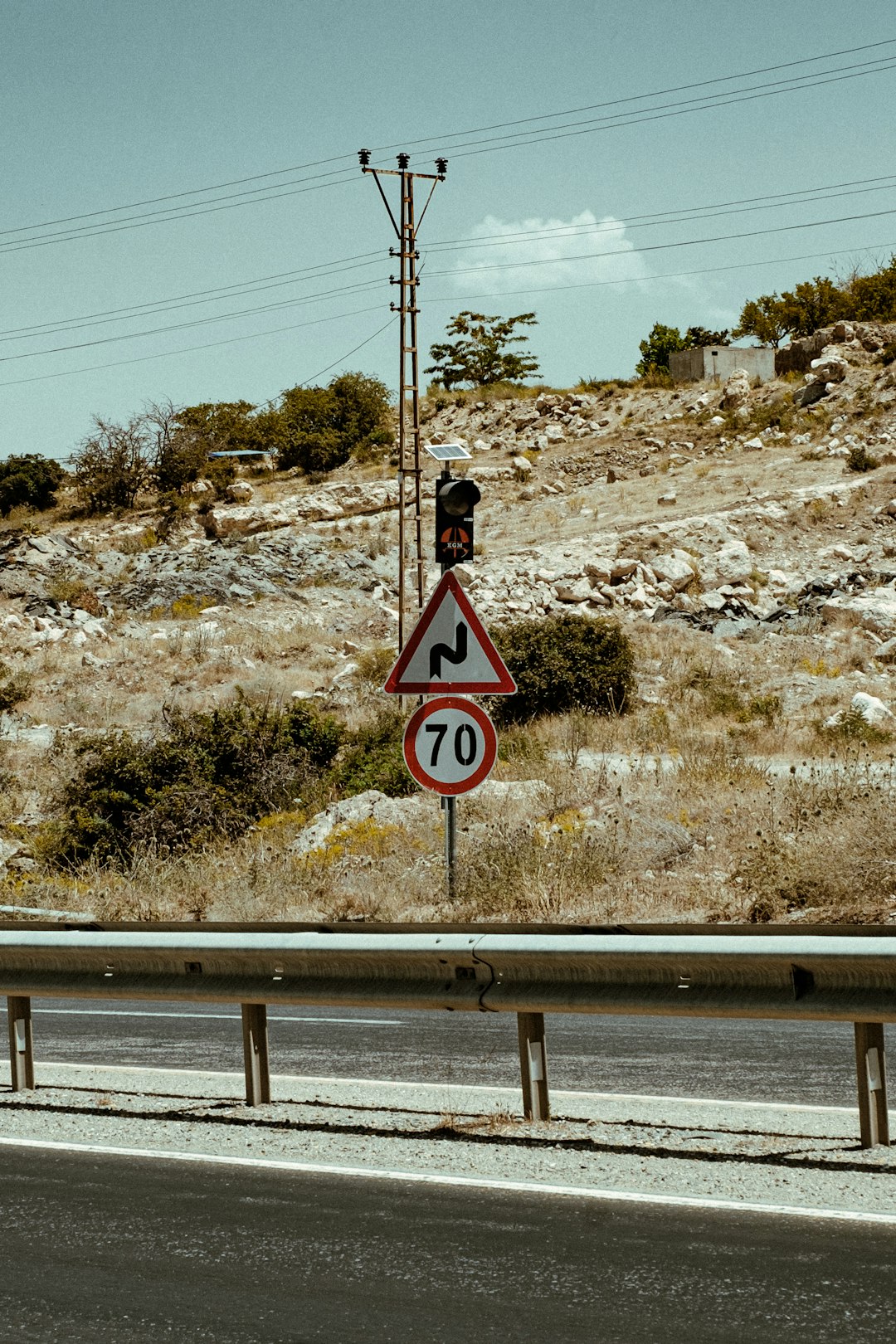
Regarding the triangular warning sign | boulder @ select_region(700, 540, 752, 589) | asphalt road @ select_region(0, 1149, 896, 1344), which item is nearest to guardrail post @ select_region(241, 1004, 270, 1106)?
asphalt road @ select_region(0, 1149, 896, 1344)

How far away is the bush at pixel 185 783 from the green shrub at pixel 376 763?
46cm

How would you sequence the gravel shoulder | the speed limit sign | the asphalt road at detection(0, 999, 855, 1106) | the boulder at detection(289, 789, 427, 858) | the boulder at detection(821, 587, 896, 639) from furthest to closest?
the boulder at detection(821, 587, 896, 639)
the boulder at detection(289, 789, 427, 858)
the speed limit sign
the asphalt road at detection(0, 999, 855, 1106)
the gravel shoulder

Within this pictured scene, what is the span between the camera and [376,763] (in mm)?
20281

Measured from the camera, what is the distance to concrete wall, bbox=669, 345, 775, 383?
214ft

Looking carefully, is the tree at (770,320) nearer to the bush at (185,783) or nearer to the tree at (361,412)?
the tree at (361,412)

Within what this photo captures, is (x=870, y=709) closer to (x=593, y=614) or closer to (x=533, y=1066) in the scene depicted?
(x=593, y=614)

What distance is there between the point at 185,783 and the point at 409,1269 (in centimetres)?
1471

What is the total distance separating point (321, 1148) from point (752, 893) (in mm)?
7798

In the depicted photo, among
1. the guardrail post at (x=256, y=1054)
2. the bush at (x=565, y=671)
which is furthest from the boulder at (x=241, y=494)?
the guardrail post at (x=256, y=1054)

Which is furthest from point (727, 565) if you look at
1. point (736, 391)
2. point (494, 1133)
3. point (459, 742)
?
point (494, 1133)

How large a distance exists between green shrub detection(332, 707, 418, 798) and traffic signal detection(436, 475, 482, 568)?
348 inches

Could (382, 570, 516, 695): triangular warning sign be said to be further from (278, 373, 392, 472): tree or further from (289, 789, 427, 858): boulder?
(278, 373, 392, 472): tree

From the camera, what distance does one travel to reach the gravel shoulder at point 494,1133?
5.93 m

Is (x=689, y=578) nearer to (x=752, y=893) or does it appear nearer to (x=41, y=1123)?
(x=752, y=893)
